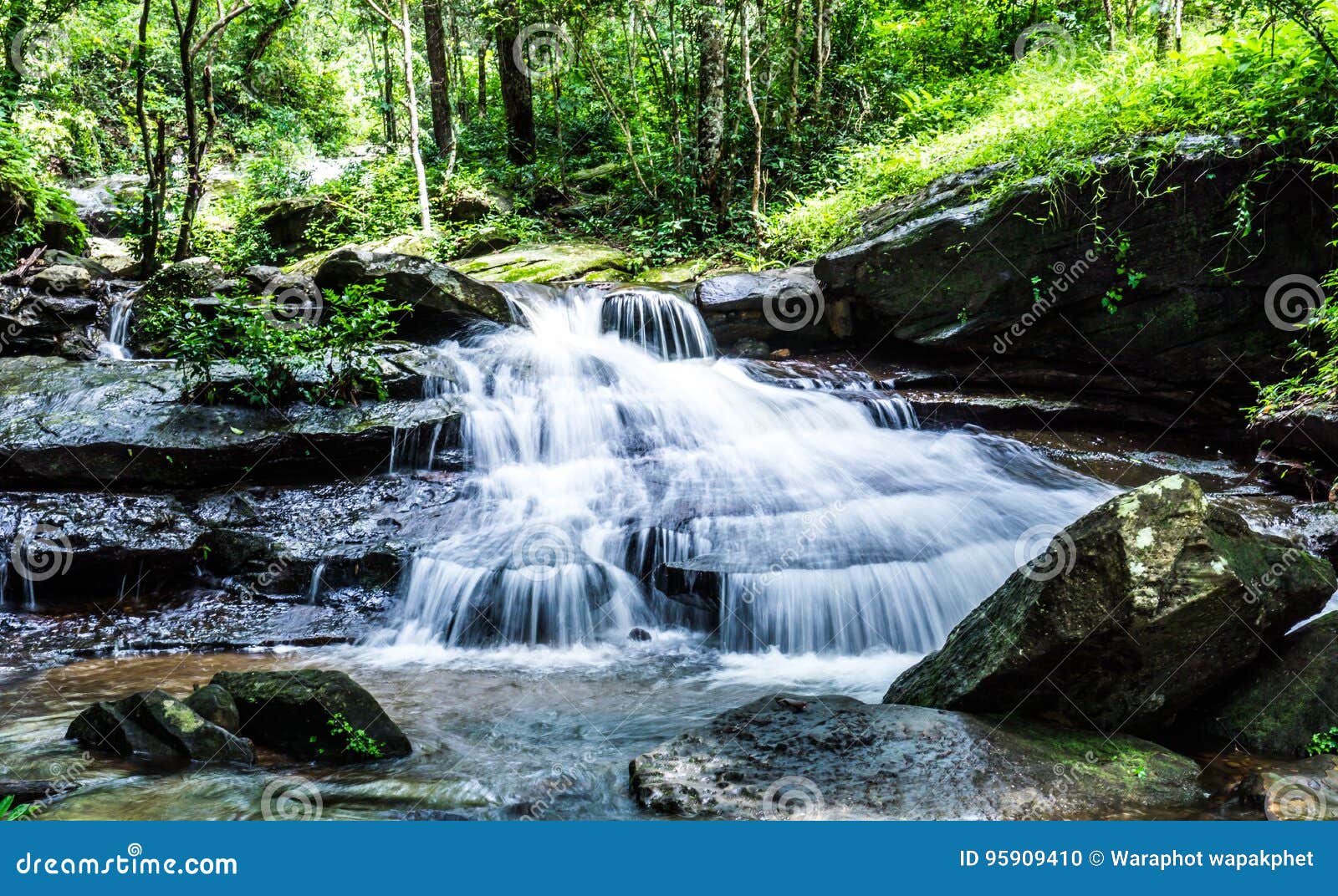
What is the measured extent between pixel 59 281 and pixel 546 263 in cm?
636

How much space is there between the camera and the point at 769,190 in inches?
599

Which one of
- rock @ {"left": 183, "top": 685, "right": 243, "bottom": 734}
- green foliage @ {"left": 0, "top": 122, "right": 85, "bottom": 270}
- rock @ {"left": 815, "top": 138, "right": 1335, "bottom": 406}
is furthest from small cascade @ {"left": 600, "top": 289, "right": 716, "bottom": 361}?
green foliage @ {"left": 0, "top": 122, "right": 85, "bottom": 270}

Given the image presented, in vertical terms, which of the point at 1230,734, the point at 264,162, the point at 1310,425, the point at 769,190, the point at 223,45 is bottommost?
the point at 1230,734

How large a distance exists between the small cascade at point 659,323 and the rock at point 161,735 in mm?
7355

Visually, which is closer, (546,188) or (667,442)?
(667,442)

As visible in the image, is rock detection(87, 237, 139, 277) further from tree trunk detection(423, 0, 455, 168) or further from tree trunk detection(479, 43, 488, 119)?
tree trunk detection(479, 43, 488, 119)

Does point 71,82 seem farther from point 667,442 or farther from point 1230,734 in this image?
point 1230,734

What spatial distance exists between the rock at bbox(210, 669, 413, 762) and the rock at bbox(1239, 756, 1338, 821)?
3.41 m

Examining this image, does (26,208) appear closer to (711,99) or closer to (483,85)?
(711,99)

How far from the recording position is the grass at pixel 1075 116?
7281 millimetres

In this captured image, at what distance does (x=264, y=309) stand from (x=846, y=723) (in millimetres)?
6769

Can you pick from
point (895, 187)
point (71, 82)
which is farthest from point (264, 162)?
point (895, 187)

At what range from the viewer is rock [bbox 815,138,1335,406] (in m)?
7.38

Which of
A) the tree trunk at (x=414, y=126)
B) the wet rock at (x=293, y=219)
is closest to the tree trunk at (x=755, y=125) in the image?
the tree trunk at (x=414, y=126)
